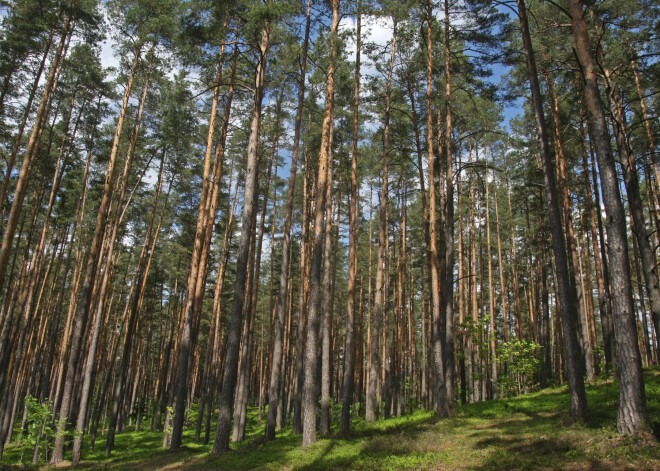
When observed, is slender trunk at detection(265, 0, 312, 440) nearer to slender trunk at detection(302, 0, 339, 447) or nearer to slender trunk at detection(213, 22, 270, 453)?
slender trunk at detection(302, 0, 339, 447)

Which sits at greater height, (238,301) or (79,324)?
(238,301)

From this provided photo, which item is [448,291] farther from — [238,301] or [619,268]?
[238,301]

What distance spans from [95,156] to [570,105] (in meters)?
23.2

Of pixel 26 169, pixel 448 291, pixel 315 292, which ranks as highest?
pixel 26 169

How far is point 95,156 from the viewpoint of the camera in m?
20.5

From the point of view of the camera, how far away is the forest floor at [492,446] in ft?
19.7

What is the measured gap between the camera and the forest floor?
5992 millimetres

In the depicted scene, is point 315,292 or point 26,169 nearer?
point 315,292

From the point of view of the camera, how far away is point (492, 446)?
25.3ft

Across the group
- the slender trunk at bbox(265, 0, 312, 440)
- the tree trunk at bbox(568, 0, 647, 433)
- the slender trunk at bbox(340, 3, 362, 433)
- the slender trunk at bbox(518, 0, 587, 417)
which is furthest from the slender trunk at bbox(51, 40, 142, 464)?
the tree trunk at bbox(568, 0, 647, 433)

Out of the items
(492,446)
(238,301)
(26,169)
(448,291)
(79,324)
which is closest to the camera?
(492,446)

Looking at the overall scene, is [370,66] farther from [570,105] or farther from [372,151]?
[570,105]

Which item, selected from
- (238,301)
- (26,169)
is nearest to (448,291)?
(238,301)

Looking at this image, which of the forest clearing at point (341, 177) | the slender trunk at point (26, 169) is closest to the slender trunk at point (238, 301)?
the forest clearing at point (341, 177)
